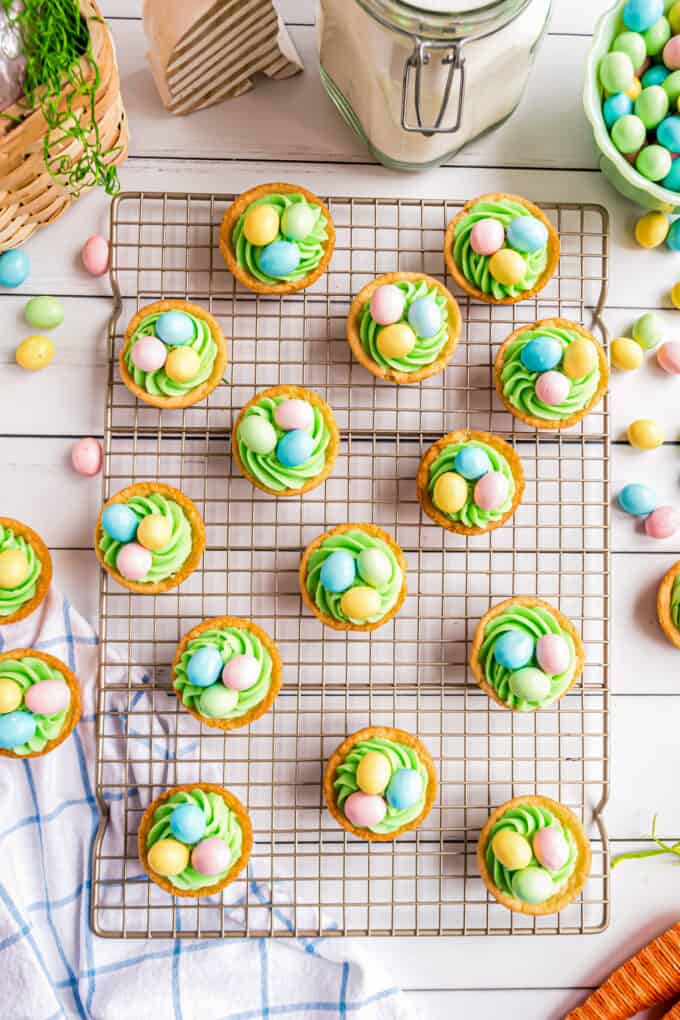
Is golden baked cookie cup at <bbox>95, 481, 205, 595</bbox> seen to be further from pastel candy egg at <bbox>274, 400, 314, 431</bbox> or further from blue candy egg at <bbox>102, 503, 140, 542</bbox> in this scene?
pastel candy egg at <bbox>274, 400, 314, 431</bbox>

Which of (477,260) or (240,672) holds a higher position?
(477,260)

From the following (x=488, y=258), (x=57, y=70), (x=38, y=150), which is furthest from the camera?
(x=488, y=258)

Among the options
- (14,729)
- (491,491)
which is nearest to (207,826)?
(14,729)

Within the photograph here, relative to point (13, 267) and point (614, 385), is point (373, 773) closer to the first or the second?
point (614, 385)

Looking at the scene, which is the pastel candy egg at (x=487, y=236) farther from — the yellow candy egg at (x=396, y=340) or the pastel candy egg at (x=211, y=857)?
the pastel candy egg at (x=211, y=857)

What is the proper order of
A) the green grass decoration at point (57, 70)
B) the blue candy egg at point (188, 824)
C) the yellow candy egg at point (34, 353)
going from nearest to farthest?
the green grass decoration at point (57, 70) → the blue candy egg at point (188, 824) → the yellow candy egg at point (34, 353)

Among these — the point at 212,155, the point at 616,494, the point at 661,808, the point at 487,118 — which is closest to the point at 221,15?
the point at 212,155

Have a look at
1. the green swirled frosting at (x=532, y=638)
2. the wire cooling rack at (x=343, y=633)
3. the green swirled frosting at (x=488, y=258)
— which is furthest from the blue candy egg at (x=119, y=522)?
the green swirled frosting at (x=488, y=258)
